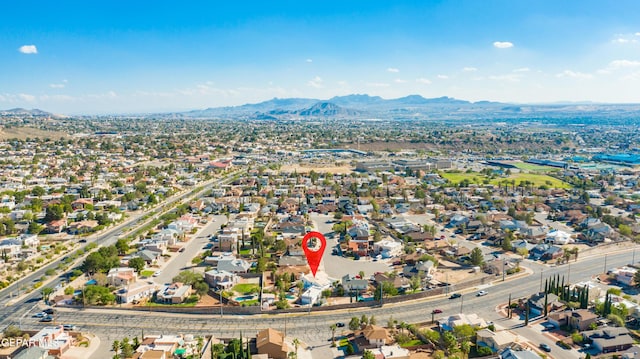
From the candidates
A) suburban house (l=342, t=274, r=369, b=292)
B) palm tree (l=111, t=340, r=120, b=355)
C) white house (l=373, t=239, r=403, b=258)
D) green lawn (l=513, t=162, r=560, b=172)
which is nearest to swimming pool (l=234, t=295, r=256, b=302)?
suburban house (l=342, t=274, r=369, b=292)

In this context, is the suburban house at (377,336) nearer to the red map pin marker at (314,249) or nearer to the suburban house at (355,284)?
the suburban house at (355,284)

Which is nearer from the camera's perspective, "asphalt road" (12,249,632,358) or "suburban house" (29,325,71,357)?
"suburban house" (29,325,71,357)

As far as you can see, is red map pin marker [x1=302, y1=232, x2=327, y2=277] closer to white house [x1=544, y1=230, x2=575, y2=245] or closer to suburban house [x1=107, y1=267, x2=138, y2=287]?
suburban house [x1=107, y1=267, x2=138, y2=287]

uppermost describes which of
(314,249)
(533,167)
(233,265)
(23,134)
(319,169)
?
(23,134)

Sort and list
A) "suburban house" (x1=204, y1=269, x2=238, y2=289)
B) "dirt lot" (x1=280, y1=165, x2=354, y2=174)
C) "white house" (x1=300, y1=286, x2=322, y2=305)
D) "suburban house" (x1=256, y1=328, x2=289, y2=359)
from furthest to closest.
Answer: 1. "dirt lot" (x1=280, y1=165, x2=354, y2=174)
2. "suburban house" (x1=204, y1=269, x2=238, y2=289)
3. "white house" (x1=300, y1=286, x2=322, y2=305)
4. "suburban house" (x1=256, y1=328, x2=289, y2=359)

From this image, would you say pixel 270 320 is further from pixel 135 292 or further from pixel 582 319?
pixel 582 319

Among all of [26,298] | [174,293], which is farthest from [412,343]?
[26,298]
